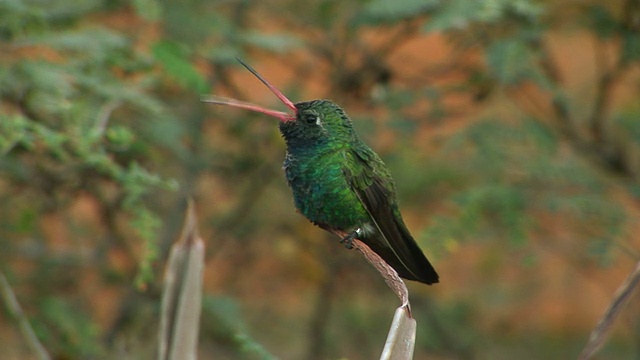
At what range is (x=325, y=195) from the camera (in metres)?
1.31

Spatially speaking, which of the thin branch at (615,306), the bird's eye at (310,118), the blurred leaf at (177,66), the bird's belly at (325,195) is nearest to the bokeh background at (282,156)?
the blurred leaf at (177,66)

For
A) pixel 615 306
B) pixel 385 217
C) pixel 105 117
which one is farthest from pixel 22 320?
pixel 615 306

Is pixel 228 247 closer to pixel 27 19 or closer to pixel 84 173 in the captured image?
pixel 84 173

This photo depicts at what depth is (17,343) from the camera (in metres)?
3.68

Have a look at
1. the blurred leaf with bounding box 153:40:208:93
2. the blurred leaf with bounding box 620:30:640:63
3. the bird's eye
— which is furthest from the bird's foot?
the blurred leaf with bounding box 620:30:640:63

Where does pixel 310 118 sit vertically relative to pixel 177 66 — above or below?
below

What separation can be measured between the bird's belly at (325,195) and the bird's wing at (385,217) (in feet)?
0.08

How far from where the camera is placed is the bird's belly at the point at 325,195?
4.24ft

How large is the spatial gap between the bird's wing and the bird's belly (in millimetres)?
24

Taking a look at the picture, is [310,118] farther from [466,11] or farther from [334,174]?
[466,11]

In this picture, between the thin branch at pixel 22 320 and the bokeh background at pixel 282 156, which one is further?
the bokeh background at pixel 282 156

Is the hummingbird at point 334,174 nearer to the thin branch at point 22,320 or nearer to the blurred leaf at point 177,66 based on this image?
the thin branch at point 22,320

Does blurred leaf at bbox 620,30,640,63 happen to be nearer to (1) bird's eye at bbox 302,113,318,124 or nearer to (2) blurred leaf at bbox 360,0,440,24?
(2) blurred leaf at bbox 360,0,440,24

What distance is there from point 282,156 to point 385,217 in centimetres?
227
